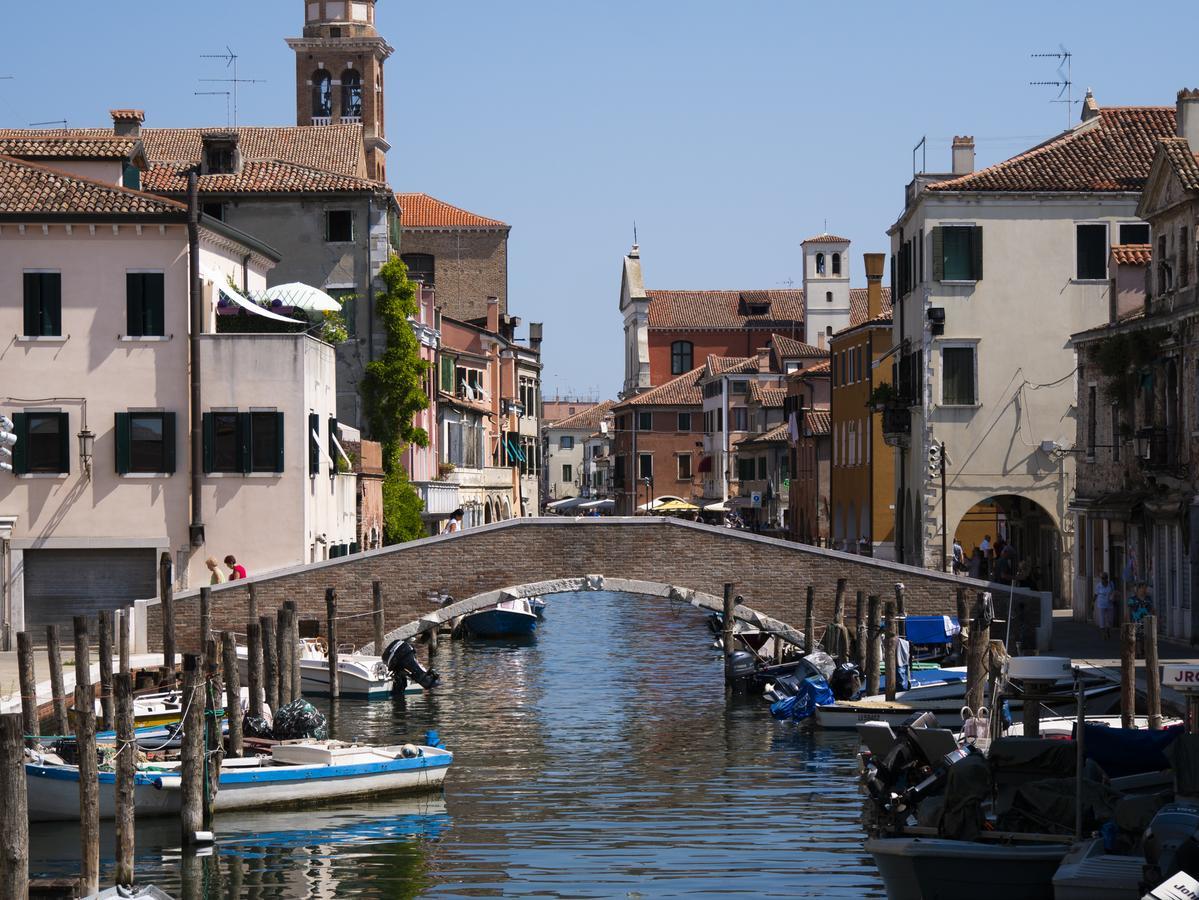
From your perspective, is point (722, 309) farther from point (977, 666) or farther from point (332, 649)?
point (977, 666)

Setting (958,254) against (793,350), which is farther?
(793,350)

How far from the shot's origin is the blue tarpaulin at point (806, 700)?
28.2 meters

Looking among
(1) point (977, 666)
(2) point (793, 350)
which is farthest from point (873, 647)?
(2) point (793, 350)

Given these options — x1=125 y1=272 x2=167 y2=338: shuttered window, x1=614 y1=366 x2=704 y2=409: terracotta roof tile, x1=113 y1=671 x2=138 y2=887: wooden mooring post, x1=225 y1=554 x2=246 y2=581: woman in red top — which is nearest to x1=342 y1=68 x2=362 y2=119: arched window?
x1=614 y1=366 x2=704 y2=409: terracotta roof tile

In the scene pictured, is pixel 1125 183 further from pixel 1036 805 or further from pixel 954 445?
pixel 1036 805

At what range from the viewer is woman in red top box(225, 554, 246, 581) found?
31938mm

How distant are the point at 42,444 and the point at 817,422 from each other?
29.4 metres

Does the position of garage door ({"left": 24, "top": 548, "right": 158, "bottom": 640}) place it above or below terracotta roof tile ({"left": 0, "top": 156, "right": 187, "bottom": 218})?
below

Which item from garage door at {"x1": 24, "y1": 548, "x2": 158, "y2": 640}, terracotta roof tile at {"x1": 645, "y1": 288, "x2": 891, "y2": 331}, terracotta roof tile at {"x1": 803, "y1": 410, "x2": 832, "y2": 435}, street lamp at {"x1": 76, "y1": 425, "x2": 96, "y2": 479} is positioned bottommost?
garage door at {"x1": 24, "y1": 548, "x2": 158, "y2": 640}

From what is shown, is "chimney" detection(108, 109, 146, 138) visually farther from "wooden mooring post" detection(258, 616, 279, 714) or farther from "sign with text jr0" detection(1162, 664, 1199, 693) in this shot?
"sign with text jr0" detection(1162, 664, 1199, 693)

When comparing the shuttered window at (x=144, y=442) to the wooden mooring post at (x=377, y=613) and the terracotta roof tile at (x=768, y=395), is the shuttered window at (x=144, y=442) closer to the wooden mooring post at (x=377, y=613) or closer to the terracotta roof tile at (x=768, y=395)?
the wooden mooring post at (x=377, y=613)

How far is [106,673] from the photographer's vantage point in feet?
59.4

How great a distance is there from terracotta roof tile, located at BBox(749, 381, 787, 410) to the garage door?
43966mm

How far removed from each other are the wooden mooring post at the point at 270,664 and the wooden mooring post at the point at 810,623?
9.56 m
